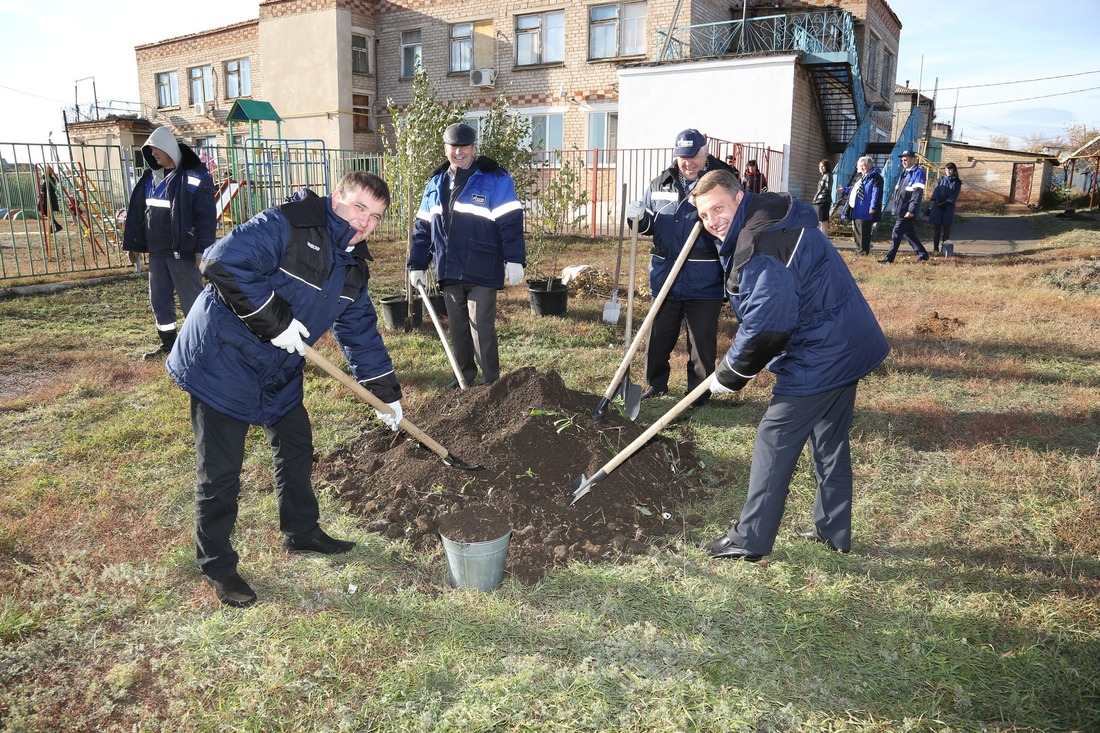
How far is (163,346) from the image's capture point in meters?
7.01

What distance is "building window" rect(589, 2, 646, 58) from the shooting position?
62.9 feet

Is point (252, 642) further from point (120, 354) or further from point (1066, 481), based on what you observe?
point (120, 354)

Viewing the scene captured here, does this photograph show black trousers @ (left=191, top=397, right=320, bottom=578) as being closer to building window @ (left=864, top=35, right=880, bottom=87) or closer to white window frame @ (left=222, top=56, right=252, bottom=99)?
building window @ (left=864, top=35, right=880, bottom=87)

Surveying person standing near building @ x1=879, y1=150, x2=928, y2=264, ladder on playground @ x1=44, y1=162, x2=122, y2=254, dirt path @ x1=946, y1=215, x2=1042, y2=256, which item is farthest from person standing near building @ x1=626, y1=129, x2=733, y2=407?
dirt path @ x1=946, y1=215, x2=1042, y2=256

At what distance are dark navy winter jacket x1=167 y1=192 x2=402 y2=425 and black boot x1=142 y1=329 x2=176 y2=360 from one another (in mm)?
4362

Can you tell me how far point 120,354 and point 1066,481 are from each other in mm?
7900

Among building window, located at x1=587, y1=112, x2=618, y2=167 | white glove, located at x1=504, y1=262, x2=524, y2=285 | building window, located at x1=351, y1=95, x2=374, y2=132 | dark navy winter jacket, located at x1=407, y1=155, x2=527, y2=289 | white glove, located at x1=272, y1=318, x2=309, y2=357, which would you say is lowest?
white glove, located at x1=272, y1=318, x2=309, y2=357

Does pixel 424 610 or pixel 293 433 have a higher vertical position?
pixel 293 433

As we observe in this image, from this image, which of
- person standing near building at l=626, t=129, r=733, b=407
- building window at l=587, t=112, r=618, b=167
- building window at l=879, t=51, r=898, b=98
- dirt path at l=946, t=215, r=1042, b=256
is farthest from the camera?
building window at l=879, t=51, r=898, b=98

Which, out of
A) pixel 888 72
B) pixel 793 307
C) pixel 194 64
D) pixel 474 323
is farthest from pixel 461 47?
pixel 793 307

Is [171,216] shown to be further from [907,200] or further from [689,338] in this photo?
[907,200]

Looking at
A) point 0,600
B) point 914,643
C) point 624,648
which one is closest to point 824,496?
point 914,643

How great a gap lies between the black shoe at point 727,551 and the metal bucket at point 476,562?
3.44 feet

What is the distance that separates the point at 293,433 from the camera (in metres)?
3.38
